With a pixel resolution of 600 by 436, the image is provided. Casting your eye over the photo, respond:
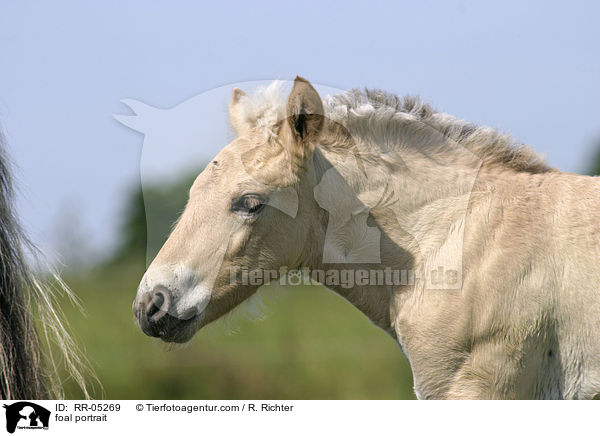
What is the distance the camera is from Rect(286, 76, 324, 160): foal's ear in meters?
3.52

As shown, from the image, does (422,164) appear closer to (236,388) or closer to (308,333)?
(236,388)

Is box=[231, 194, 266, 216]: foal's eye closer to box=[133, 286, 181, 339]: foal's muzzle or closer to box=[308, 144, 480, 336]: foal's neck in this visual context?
box=[308, 144, 480, 336]: foal's neck

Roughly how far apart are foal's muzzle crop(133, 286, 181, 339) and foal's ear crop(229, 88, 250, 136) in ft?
3.90

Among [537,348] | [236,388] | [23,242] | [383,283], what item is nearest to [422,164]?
[383,283]

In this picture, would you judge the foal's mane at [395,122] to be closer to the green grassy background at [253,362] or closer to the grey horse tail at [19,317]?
the grey horse tail at [19,317]

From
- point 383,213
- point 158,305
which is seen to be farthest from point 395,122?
point 158,305

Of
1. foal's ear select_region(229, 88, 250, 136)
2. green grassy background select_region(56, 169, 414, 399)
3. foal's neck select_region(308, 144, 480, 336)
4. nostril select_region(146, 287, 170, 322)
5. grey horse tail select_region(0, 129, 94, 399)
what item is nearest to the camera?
grey horse tail select_region(0, 129, 94, 399)

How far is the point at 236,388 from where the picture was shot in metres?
12.4

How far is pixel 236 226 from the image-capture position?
360cm

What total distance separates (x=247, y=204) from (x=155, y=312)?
2.71 ft

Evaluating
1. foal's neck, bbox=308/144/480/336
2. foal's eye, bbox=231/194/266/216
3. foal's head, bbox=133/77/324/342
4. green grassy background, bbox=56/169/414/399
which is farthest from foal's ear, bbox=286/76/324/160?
green grassy background, bbox=56/169/414/399

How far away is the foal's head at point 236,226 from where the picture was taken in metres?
3.50

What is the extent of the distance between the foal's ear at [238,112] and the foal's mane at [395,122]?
0.24 ft

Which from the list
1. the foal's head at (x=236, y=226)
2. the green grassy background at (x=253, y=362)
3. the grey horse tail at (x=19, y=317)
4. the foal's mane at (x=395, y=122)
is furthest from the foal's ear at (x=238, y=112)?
the green grassy background at (x=253, y=362)
